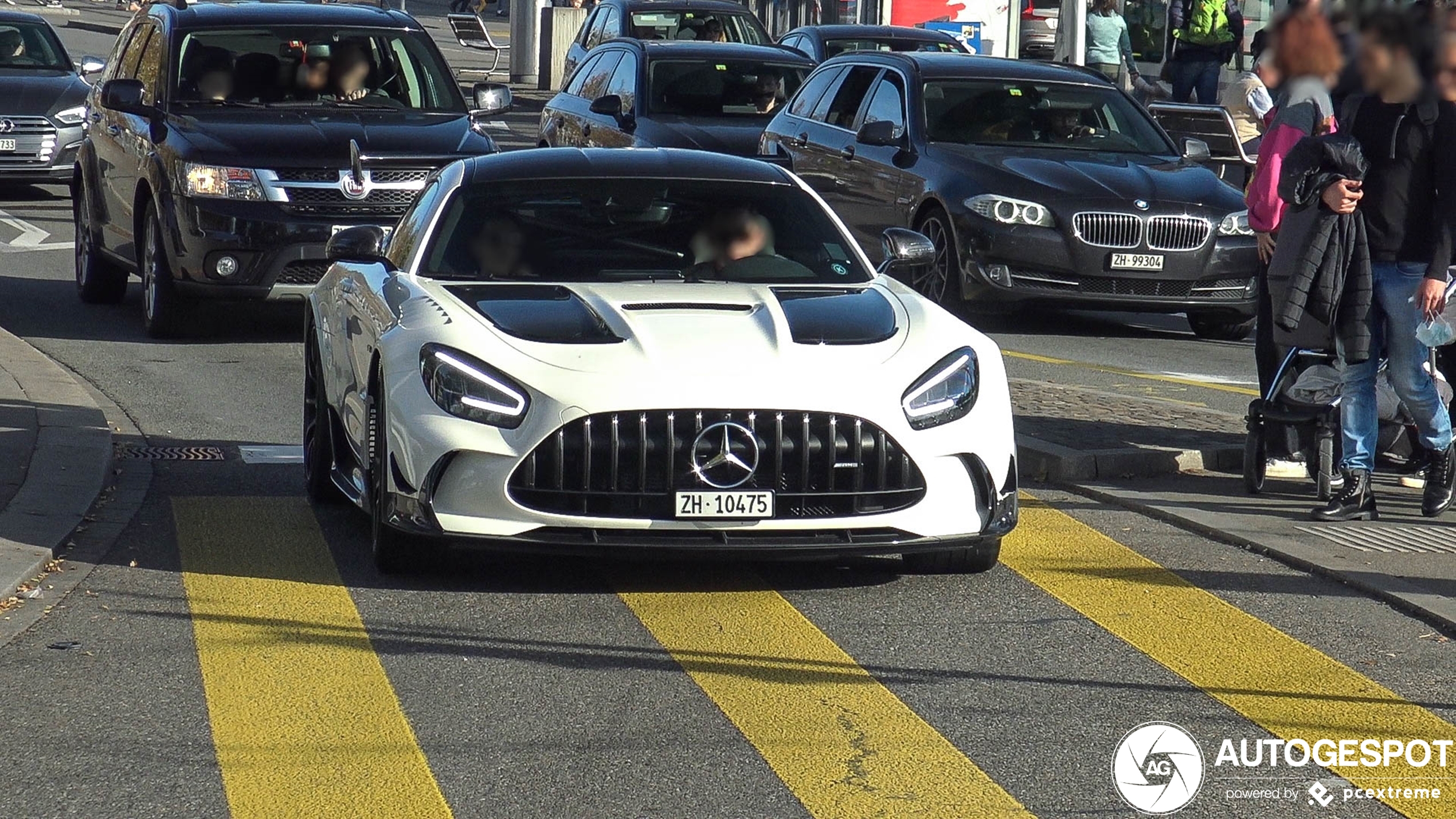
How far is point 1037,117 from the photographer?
14.5m

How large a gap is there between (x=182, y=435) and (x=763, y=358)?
4237 mm

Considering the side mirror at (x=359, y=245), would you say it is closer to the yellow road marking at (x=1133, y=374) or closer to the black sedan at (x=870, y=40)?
the yellow road marking at (x=1133, y=374)

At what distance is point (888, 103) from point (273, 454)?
7.26 meters

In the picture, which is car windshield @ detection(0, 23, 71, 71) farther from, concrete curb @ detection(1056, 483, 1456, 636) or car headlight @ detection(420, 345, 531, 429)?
car headlight @ detection(420, 345, 531, 429)

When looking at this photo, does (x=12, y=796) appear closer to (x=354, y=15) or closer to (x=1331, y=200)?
(x=1331, y=200)

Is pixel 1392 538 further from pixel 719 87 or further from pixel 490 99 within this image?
pixel 719 87

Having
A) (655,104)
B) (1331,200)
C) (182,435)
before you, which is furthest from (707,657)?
(655,104)

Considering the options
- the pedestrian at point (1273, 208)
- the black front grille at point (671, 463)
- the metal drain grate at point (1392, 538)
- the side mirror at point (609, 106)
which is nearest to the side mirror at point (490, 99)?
the side mirror at point (609, 106)

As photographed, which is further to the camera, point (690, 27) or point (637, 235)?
point (690, 27)

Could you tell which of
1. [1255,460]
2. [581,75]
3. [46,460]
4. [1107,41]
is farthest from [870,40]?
[46,460]

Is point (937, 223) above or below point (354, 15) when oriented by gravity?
below

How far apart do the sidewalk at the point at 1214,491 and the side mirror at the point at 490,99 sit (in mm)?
4426

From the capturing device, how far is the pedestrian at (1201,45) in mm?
17844

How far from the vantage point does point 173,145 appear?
12406mm
